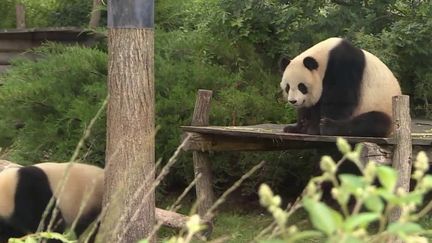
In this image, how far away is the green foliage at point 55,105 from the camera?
33.0 ft

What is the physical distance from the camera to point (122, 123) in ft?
21.1

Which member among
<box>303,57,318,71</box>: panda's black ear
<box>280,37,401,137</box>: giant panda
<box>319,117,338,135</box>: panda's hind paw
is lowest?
<box>319,117,338,135</box>: panda's hind paw

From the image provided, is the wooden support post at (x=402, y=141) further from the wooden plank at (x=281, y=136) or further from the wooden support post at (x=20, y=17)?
the wooden support post at (x=20, y=17)

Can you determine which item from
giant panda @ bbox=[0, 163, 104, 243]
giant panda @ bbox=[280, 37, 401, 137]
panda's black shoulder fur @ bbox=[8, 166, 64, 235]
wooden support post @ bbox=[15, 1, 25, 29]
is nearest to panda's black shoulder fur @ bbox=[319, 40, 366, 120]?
giant panda @ bbox=[280, 37, 401, 137]

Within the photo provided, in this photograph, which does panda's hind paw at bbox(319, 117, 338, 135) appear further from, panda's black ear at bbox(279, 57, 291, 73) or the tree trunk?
the tree trunk

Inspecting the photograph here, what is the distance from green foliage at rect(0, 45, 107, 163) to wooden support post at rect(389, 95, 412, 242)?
13.8ft

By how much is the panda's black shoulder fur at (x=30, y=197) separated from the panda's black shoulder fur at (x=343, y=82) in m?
2.49

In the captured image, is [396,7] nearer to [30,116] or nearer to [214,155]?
[214,155]

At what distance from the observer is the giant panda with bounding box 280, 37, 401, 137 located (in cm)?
737

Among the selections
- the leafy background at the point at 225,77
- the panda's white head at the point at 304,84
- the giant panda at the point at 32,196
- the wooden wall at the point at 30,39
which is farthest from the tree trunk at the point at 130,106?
the wooden wall at the point at 30,39

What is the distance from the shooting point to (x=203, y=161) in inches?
342

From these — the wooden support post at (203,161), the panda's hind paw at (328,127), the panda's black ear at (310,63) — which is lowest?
the wooden support post at (203,161)

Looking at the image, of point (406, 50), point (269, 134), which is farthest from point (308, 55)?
point (406, 50)

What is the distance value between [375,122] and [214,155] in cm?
327
